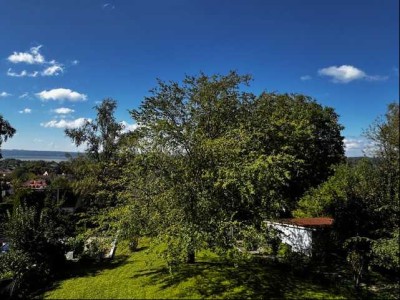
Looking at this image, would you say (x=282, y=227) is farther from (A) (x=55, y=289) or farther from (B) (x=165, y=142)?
(A) (x=55, y=289)

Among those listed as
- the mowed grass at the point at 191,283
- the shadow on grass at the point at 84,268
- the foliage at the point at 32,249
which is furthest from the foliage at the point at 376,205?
the foliage at the point at 32,249

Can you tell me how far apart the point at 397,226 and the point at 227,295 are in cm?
602

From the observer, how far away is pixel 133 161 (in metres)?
14.9

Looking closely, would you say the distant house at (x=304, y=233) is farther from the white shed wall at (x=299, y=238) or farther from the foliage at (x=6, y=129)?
the foliage at (x=6, y=129)

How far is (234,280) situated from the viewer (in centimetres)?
1333

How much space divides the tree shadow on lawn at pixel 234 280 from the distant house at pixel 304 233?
2.79m

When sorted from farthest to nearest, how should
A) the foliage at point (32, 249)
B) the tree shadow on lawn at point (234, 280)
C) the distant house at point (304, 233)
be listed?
the distant house at point (304, 233) → the foliage at point (32, 249) → the tree shadow on lawn at point (234, 280)

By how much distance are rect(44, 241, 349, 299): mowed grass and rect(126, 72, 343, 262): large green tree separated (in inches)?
48.3

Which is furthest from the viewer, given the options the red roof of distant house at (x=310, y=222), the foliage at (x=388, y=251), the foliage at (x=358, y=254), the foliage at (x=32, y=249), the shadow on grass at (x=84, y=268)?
the red roof of distant house at (x=310, y=222)

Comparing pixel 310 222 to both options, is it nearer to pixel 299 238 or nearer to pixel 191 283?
pixel 299 238

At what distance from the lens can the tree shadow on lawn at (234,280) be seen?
Answer: 39.6ft

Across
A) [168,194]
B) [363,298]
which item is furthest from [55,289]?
[363,298]

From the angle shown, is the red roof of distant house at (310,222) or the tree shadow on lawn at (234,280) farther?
the red roof of distant house at (310,222)

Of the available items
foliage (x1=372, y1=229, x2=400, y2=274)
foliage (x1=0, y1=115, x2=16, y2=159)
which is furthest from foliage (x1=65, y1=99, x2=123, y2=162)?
foliage (x1=372, y1=229, x2=400, y2=274)
